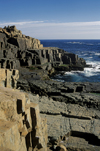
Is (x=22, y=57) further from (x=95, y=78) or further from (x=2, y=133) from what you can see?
(x=2, y=133)

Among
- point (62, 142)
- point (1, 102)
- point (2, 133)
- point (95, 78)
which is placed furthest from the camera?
point (95, 78)

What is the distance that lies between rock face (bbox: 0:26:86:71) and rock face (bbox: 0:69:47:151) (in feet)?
82.6

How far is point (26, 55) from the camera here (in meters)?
41.8

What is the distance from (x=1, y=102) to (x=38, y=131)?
2.43 m

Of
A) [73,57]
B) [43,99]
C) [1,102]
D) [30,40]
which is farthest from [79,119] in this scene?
[30,40]

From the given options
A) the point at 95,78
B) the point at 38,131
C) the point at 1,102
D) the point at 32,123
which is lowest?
the point at 95,78

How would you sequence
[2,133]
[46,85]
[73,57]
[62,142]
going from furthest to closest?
[73,57]
[46,85]
[62,142]
[2,133]

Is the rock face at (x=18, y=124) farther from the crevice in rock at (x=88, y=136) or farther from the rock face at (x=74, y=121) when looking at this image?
the crevice in rock at (x=88, y=136)

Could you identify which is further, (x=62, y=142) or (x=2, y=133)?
(x=62, y=142)

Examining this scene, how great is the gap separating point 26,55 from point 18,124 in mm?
37003

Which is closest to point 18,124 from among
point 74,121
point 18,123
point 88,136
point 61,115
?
point 18,123

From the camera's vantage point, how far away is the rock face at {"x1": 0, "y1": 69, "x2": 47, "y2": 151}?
475 centimetres

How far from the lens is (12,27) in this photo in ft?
179

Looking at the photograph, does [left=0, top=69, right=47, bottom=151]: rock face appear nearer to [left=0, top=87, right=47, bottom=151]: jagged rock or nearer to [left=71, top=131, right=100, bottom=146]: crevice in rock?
[left=0, top=87, right=47, bottom=151]: jagged rock
